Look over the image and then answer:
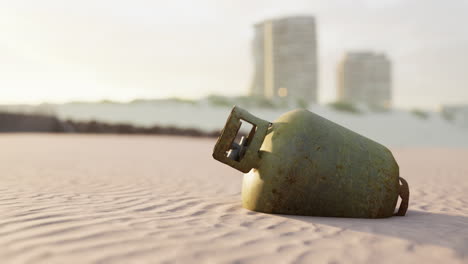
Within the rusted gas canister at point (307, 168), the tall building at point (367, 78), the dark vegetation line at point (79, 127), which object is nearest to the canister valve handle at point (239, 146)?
the rusted gas canister at point (307, 168)

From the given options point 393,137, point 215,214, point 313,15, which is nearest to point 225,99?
point 313,15

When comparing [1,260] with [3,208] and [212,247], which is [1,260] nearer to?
[212,247]

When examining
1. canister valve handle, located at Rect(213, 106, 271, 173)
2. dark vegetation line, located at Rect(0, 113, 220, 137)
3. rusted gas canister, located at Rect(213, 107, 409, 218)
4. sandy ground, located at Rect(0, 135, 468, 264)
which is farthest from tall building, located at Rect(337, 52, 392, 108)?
canister valve handle, located at Rect(213, 106, 271, 173)

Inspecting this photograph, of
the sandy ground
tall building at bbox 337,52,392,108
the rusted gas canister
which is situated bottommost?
the sandy ground

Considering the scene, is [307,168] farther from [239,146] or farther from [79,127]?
[79,127]

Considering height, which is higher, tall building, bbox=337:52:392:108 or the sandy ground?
tall building, bbox=337:52:392:108

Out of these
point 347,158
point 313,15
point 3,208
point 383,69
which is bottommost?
point 3,208

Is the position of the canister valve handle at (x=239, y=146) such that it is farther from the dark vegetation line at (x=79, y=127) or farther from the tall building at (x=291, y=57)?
the tall building at (x=291, y=57)

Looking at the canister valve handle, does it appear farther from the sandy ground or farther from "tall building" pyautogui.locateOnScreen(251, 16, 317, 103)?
"tall building" pyautogui.locateOnScreen(251, 16, 317, 103)
